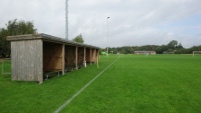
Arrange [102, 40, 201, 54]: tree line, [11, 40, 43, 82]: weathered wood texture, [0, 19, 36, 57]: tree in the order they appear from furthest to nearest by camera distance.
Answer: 1. [102, 40, 201, 54]: tree line
2. [0, 19, 36, 57]: tree
3. [11, 40, 43, 82]: weathered wood texture

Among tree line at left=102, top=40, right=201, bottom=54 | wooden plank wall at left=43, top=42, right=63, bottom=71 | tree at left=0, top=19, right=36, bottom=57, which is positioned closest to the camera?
wooden plank wall at left=43, top=42, right=63, bottom=71

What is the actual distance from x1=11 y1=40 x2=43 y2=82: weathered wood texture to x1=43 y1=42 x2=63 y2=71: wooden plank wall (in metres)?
3.63

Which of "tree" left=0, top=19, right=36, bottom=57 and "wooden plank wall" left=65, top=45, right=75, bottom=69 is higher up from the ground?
"tree" left=0, top=19, right=36, bottom=57

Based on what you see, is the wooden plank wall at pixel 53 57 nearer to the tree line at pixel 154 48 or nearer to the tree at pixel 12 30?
the tree at pixel 12 30

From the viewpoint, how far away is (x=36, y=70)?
1050cm

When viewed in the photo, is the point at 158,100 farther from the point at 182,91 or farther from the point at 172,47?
the point at 172,47

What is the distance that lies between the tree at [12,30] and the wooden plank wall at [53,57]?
2038 centimetres

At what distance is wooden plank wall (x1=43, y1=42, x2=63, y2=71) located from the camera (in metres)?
14.5

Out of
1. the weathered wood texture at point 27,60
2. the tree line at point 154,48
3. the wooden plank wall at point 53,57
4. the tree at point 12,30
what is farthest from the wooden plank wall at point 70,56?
the tree line at point 154,48

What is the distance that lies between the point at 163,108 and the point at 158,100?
0.91 meters

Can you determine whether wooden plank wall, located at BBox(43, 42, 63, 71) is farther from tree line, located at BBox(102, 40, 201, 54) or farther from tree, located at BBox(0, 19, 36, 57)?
tree line, located at BBox(102, 40, 201, 54)

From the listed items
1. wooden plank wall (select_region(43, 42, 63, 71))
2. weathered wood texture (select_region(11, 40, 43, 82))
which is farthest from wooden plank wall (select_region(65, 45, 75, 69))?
weathered wood texture (select_region(11, 40, 43, 82))

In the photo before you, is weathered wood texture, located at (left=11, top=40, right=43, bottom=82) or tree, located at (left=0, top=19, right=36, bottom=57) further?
tree, located at (left=0, top=19, right=36, bottom=57)

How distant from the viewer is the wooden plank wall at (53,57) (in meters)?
14.5
